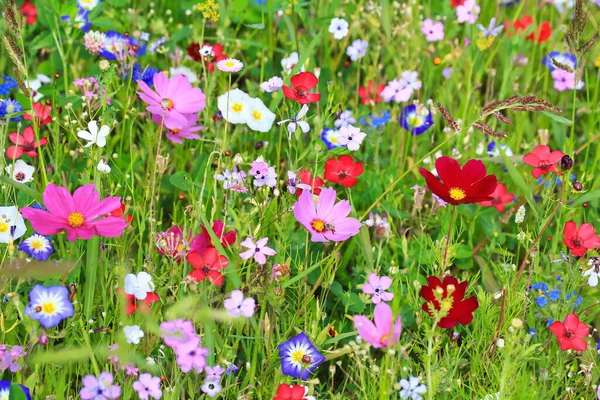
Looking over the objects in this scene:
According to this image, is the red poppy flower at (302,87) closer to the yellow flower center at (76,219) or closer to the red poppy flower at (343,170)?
the red poppy flower at (343,170)

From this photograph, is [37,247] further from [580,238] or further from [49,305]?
[580,238]

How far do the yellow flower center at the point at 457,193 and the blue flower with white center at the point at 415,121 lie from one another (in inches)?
27.6

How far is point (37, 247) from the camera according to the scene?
5.82ft

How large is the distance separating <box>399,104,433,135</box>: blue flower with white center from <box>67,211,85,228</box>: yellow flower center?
3.77 ft

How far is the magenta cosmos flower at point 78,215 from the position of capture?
156cm

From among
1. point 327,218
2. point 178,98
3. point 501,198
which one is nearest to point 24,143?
point 178,98

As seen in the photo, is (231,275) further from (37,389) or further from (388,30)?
(388,30)

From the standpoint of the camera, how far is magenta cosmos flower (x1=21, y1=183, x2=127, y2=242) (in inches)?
61.4

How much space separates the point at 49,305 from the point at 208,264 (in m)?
0.33

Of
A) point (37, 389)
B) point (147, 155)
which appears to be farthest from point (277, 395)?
point (147, 155)

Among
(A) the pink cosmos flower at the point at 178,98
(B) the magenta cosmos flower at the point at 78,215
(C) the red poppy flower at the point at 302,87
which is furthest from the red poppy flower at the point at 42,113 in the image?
(C) the red poppy flower at the point at 302,87

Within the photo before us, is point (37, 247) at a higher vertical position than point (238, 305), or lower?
higher

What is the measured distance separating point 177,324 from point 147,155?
101 cm

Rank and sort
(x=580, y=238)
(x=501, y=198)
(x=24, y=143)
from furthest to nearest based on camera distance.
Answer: (x=501, y=198)
(x=24, y=143)
(x=580, y=238)
